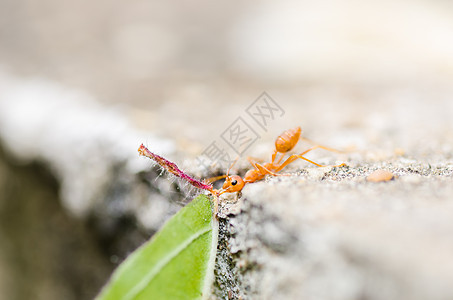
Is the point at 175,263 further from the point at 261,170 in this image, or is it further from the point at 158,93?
the point at 158,93

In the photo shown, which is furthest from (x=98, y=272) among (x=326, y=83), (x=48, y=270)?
(x=326, y=83)

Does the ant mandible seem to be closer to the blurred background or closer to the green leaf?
the green leaf

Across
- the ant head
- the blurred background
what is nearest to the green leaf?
the ant head

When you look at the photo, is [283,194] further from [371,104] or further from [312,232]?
[371,104]

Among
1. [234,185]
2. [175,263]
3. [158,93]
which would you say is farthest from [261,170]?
[158,93]

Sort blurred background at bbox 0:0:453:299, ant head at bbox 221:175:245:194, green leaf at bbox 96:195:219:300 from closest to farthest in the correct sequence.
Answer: green leaf at bbox 96:195:219:300
ant head at bbox 221:175:245:194
blurred background at bbox 0:0:453:299
